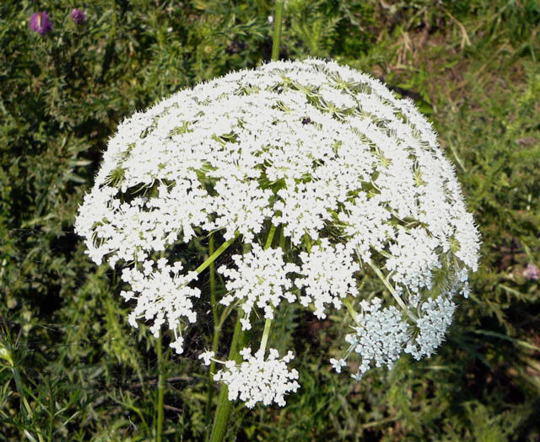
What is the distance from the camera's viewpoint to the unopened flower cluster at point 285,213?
6.69 ft

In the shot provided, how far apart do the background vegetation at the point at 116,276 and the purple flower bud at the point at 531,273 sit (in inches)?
0.5

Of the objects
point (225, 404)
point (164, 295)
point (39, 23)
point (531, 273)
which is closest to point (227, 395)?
point (225, 404)

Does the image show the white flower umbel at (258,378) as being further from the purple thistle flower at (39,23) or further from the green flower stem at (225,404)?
the purple thistle flower at (39,23)

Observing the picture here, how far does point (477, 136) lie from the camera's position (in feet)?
15.5

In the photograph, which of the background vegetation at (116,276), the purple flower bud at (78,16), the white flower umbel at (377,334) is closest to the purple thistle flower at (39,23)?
the background vegetation at (116,276)

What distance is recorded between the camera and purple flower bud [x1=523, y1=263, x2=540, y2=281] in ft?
14.9

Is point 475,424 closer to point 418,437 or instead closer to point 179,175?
point 418,437

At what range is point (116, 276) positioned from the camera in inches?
151

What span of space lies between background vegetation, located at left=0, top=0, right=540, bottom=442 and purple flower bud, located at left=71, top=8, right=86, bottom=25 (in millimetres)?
107

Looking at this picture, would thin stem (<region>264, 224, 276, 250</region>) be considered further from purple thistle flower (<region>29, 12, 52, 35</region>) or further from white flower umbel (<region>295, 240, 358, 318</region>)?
purple thistle flower (<region>29, 12, 52, 35</region>)

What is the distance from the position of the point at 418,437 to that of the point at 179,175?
283 cm

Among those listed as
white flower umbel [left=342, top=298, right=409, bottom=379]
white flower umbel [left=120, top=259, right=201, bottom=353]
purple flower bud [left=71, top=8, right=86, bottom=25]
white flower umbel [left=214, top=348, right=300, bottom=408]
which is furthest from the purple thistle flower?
white flower umbel [left=342, top=298, right=409, bottom=379]

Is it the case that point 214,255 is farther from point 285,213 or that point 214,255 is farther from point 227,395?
point 227,395

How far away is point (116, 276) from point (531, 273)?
3.37m
